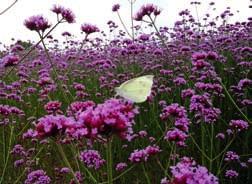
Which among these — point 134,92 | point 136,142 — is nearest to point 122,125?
point 134,92

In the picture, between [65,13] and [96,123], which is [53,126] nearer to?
[96,123]

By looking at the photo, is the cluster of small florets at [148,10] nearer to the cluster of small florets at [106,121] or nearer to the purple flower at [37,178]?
the purple flower at [37,178]

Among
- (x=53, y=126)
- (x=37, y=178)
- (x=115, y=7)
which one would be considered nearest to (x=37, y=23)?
(x=37, y=178)

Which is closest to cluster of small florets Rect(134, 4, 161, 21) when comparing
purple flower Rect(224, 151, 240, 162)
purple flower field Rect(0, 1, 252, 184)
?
purple flower field Rect(0, 1, 252, 184)

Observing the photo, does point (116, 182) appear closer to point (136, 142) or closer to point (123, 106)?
point (136, 142)

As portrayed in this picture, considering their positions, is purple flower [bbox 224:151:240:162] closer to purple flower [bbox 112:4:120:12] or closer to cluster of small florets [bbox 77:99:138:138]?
cluster of small florets [bbox 77:99:138:138]

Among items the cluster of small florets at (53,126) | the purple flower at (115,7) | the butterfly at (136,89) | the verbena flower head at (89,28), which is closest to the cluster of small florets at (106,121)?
the cluster of small florets at (53,126)
